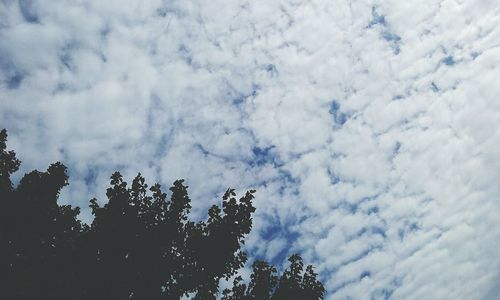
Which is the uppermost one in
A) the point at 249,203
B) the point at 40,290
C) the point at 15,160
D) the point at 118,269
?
the point at 15,160

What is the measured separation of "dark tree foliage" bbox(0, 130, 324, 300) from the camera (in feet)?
49.8

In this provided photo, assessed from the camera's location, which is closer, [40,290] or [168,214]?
[40,290]

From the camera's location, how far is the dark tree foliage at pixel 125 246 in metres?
15.2

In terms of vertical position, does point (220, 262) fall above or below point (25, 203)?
below

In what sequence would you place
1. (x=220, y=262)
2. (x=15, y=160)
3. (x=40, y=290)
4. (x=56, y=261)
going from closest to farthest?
(x=40, y=290), (x=56, y=261), (x=220, y=262), (x=15, y=160)

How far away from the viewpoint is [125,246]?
15844 mm

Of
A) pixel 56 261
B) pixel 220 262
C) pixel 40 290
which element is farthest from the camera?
pixel 220 262

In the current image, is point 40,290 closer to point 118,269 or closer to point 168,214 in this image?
point 118,269

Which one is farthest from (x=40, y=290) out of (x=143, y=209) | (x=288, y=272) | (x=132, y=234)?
(x=288, y=272)

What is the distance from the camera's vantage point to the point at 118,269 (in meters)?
15.4

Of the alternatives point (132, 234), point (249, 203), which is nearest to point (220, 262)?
point (249, 203)

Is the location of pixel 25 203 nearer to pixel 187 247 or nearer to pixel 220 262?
pixel 187 247

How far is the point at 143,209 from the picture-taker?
667 inches

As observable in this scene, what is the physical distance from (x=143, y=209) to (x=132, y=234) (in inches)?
49.4
